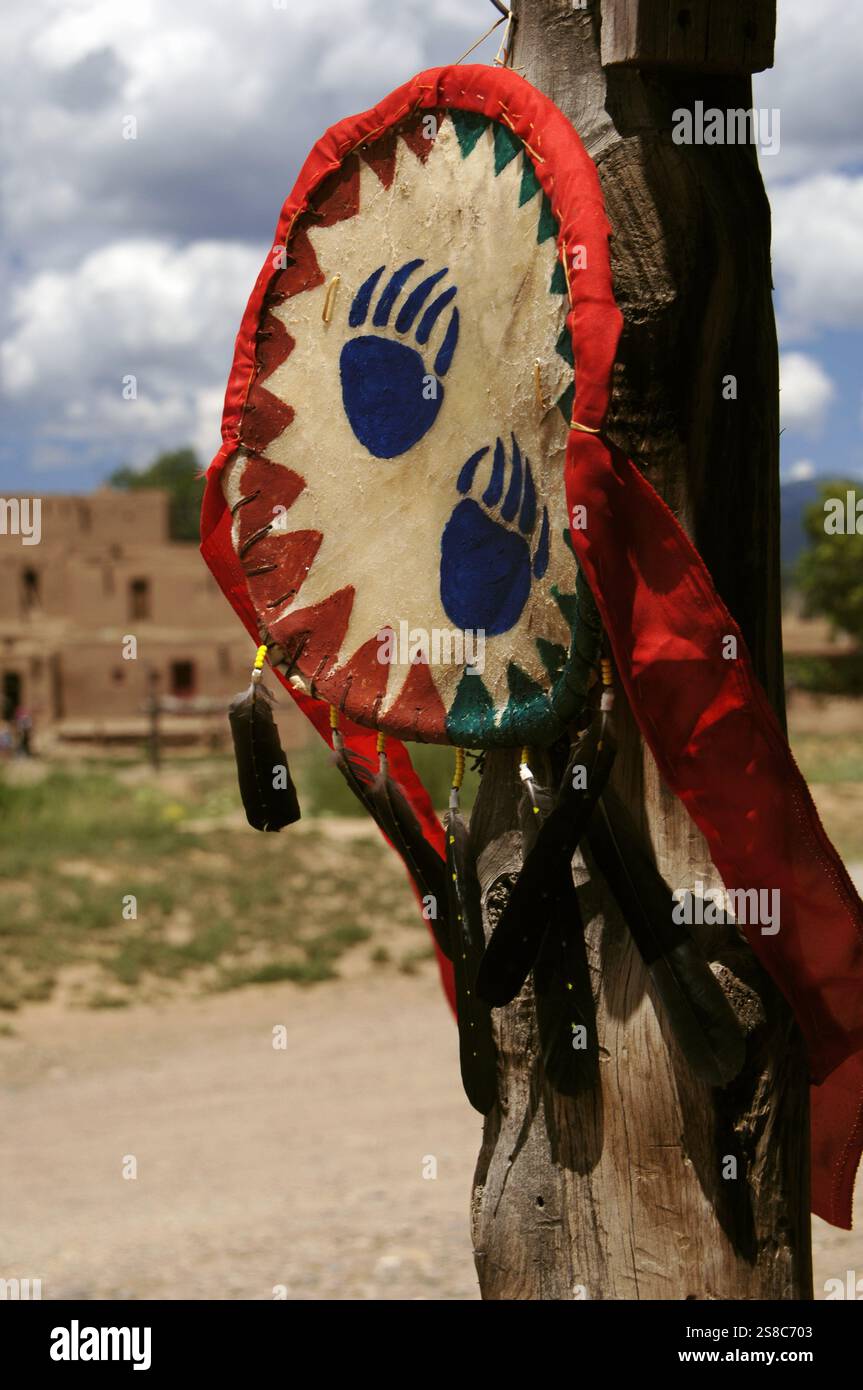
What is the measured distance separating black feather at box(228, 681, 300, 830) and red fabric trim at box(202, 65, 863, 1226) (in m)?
0.63

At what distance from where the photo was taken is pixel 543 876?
1898mm

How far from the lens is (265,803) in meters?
2.29

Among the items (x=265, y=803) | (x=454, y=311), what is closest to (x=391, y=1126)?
(x=265, y=803)

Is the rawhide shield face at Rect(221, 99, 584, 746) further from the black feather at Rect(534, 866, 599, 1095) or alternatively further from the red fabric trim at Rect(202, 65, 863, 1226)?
the black feather at Rect(534, 866, 599, 1095)

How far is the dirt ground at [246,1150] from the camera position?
14.5ft

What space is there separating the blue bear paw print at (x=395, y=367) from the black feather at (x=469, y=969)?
21.6 inches

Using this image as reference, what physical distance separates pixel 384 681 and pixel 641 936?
0.53 metres

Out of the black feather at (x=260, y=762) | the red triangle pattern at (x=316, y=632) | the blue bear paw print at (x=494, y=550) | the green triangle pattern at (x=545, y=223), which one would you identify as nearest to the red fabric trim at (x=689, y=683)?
the green triangle pattern at (x=545, y=223)

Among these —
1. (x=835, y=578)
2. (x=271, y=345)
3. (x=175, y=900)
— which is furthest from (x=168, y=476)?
(x=271, y=345)

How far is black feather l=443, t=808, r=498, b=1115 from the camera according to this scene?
2.04 m

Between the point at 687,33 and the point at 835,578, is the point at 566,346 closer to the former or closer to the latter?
the point at 687,33

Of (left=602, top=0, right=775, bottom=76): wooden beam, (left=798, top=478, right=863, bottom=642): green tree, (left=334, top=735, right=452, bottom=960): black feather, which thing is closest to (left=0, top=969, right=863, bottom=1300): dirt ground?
(left=334, top=735, right=452, bottom=960): black feather

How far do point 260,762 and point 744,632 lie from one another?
75cm

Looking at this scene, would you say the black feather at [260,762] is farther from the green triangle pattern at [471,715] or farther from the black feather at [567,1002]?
the black feather at [567,1002]
